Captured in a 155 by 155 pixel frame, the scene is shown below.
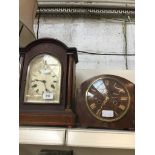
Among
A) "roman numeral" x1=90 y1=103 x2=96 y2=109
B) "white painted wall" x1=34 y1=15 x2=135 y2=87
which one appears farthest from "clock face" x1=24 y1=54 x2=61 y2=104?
"white painted wall" x1=34 y1=15 x2=135 y2=87

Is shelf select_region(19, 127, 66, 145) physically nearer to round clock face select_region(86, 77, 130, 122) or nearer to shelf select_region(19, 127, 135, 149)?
shelf select_region(19, 127, 135, 149)

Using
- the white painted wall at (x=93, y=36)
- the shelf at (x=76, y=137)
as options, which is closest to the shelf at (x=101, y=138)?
the shelf at (x=76, y=137)

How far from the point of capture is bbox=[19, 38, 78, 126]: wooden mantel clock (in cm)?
87

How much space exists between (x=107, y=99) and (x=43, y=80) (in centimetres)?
24

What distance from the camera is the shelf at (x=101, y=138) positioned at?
30.3 inches

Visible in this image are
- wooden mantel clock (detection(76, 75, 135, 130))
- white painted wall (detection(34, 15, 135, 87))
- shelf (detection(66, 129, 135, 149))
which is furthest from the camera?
white painted wall (detection(34, 15, 135, 87))

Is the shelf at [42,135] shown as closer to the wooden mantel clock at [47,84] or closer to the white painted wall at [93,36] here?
the wooden mantel clock at [47,84]

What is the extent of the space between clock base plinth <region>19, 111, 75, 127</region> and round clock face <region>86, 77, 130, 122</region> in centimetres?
9

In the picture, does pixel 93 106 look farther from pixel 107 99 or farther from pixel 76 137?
pixel 76 137
